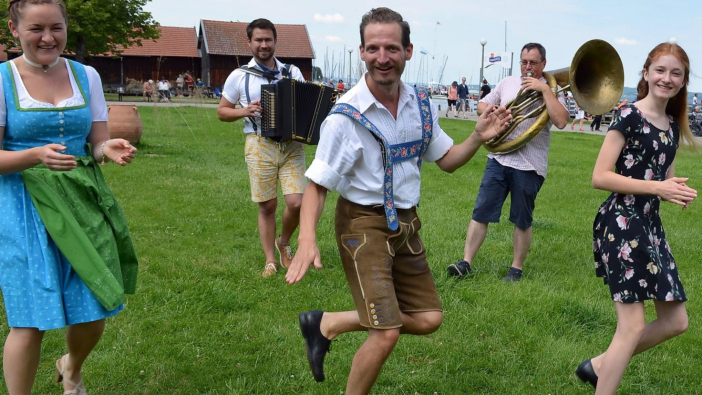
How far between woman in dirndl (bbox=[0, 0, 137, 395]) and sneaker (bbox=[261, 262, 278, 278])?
259 centimetres

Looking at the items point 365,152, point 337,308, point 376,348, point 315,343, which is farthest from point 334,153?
point 337,308

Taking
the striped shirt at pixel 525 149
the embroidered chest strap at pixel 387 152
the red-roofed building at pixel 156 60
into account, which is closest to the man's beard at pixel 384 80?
the embroidered chest strap at pixel 387 152

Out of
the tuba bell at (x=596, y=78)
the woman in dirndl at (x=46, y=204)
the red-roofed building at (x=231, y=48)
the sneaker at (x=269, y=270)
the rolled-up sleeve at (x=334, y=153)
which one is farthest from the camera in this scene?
the red-roofed building at (x=231, y=48)

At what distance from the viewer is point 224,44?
5384 centimetres

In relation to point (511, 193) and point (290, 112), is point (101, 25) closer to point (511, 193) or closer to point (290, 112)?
point (290, 112)

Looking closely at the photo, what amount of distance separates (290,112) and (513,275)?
2.43 metres

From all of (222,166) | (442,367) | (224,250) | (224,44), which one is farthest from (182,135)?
(224,44)

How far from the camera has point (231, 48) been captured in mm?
54062

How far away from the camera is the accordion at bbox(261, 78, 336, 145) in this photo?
5.71 m

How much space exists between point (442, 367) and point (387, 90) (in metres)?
1.85

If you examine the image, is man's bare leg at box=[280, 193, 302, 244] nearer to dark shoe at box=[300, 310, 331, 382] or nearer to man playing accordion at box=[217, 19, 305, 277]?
man playing accordion at box=[217, 19, 305, 277]

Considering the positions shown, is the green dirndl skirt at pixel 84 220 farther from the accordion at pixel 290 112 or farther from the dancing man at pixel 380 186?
the accordion at pixel 290 112

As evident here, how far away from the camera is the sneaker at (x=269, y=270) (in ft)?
19.1

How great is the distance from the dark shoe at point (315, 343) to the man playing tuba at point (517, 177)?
2.37 metres
